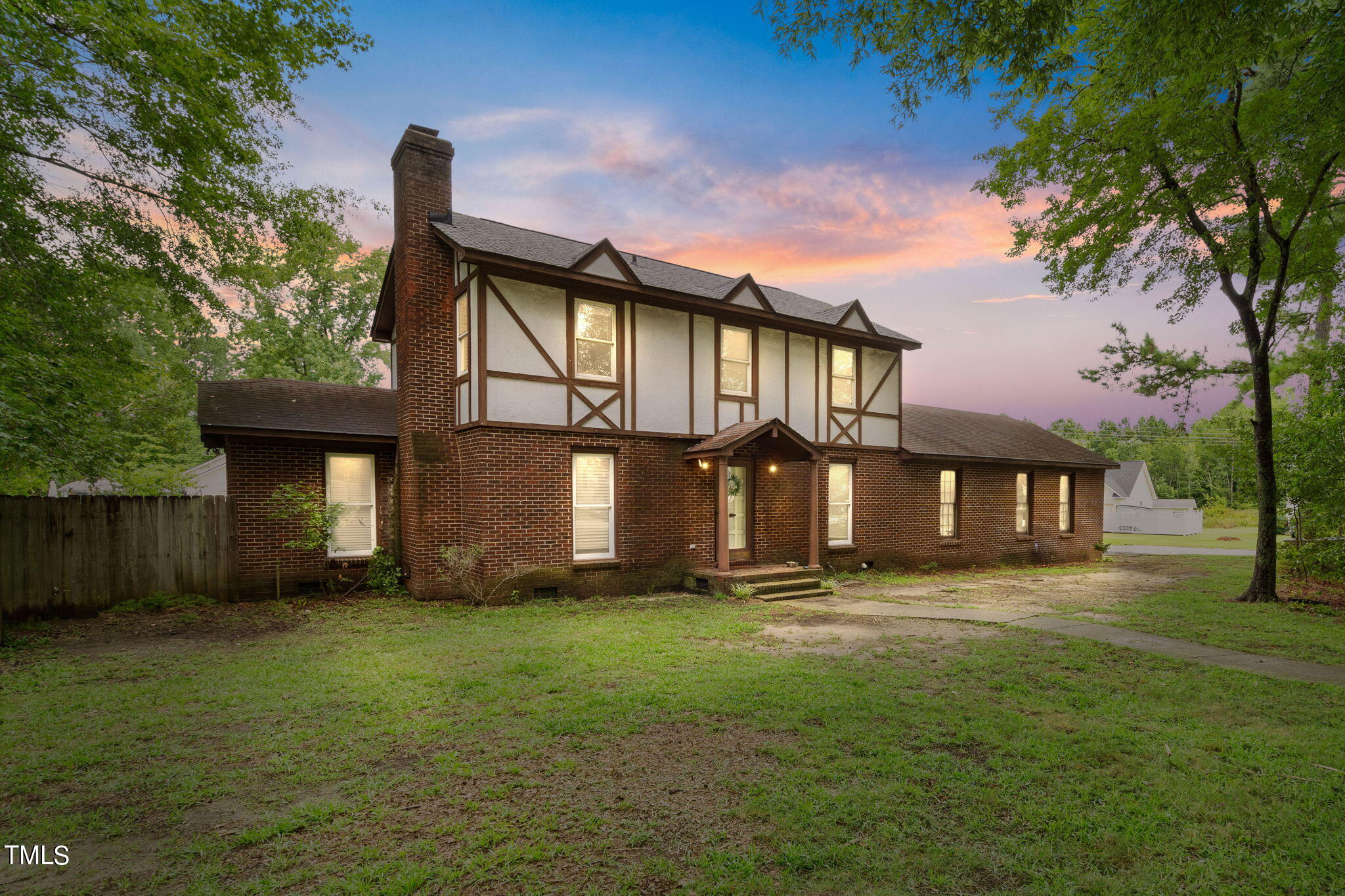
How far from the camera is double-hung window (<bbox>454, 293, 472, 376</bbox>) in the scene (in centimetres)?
1005

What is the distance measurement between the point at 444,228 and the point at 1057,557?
1957 centimetres

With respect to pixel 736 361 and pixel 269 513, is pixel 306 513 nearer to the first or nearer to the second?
pixel 269 513

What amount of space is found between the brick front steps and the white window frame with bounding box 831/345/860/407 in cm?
472

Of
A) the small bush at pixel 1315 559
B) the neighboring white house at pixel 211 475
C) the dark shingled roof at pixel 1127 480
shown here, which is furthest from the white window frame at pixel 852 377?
the dark shingled roof at pixel 1127 480

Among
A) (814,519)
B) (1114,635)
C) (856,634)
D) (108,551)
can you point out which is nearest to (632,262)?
(814,519)

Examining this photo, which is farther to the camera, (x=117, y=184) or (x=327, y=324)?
(x=327, y=324)

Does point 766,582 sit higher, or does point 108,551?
point 108,551

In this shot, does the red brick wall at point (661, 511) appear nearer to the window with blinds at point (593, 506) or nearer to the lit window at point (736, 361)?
the window with blinds at point (593, 506)

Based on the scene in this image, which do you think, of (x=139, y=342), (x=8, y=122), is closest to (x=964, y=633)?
(x=8, y=122)

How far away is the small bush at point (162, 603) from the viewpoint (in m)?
9.11

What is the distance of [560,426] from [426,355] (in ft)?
9.44

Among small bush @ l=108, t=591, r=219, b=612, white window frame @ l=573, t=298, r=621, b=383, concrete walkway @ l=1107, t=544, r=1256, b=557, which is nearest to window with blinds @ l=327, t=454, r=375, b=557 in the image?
small bush @ l=108, t=591, r=219, b=612

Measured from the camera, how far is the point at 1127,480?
4559 cm

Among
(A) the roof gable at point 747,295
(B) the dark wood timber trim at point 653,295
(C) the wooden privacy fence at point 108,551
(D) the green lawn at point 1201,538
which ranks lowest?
(D) the green lawn at point 1201,538
